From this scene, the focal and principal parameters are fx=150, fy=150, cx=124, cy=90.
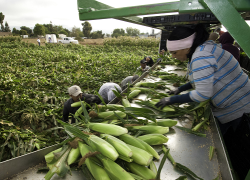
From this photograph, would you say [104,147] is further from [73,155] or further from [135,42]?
[135,42]

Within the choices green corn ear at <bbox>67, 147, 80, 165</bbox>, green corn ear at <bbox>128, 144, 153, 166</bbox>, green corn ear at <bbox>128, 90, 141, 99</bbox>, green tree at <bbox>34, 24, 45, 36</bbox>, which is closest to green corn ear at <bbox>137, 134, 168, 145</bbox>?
green corn ear at <bbox>128, 144, 153, 166</bbox>

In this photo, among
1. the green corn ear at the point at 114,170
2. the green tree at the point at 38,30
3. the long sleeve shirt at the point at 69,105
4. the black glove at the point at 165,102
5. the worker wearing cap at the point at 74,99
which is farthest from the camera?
the green tree at the point at 38,30

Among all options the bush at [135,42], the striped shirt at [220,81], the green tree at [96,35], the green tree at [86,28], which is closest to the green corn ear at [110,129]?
the striped shirt at [220,81]

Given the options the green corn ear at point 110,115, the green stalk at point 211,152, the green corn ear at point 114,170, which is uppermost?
the green corn ear at point 110,115

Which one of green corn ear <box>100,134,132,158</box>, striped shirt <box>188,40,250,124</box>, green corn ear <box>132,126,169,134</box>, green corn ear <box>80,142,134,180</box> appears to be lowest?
green corn ear <box>80,142,134,180</box>

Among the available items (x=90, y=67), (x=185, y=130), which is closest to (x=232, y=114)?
(x=185, y=130)

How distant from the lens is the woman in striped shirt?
1454 millimetres

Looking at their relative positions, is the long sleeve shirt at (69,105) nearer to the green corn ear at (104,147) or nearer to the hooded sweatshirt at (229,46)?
the green corn ear at (104,147)

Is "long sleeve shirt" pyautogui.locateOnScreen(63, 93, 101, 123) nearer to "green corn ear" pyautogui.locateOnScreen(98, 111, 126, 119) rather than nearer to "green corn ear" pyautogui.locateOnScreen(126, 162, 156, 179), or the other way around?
"green corn ear" pyautogui.locateOnScreen(98, 111, 126, 119)

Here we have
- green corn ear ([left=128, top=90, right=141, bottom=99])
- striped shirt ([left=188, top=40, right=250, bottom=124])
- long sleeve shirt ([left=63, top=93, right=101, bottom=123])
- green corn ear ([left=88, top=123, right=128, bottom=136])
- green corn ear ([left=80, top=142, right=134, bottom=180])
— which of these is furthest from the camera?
long sleeve shirt ([left=63, top=93, right=101, bottom=123])

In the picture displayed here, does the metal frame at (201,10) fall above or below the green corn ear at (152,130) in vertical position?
above

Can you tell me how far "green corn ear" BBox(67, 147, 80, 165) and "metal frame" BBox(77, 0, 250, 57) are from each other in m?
1.19

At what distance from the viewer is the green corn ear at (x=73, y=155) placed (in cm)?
105

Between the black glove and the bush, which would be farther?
the bush
